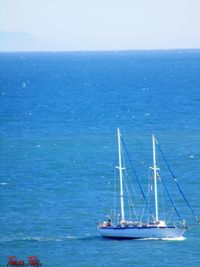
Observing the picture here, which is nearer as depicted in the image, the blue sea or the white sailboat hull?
the blue sea

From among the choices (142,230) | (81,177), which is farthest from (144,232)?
(81,177)

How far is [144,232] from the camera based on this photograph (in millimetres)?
78062

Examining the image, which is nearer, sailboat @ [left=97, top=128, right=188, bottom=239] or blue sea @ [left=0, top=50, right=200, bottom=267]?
blue sea @ [left=0, top=50, right=200, bottom=267]

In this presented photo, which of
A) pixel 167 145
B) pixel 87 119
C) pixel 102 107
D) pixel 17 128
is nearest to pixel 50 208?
pixel 167 145

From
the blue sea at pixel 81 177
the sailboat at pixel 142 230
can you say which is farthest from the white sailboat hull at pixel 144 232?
the blue sea at pixel 81 177

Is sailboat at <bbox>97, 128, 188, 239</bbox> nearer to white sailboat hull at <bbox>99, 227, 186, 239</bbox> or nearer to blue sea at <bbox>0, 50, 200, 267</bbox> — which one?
white sailboat hull at <bbox>99, 227, 186, 239</bbox>

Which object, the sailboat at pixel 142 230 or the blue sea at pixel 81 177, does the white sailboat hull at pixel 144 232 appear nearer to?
the sailboat at pixel 142 230

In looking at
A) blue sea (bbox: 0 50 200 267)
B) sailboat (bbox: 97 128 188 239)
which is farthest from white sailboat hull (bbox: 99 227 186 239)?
blue sea (bbox: 0 50 200 267)

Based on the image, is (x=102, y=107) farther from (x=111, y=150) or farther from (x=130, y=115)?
(x=111, y=150)

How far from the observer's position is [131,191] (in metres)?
94.7

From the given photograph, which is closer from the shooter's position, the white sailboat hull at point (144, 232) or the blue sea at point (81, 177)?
the blue sea at point (81, 177)

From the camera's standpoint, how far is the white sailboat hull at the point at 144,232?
256ft

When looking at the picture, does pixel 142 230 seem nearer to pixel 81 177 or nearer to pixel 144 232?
pixel 144 232

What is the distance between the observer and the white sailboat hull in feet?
256
